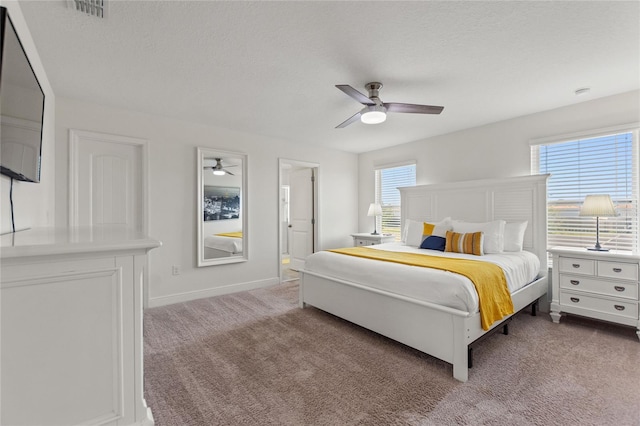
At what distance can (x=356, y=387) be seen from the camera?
1992 millimetres

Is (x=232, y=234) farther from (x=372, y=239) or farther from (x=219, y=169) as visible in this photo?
(x=372, y=239)

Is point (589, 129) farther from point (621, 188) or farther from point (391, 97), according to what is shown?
point (391, 97)

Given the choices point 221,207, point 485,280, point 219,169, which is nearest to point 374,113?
point 485,280

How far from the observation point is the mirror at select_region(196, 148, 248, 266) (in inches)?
160

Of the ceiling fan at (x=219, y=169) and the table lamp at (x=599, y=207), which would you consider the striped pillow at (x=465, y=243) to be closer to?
the table lamp at (x=599, y=207)

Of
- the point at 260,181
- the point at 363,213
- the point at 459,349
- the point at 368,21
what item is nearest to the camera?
the point at 368,21

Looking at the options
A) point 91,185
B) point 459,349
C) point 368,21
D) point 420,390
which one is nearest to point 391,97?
point 368,21

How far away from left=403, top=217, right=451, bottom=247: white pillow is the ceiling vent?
3828 millimetres

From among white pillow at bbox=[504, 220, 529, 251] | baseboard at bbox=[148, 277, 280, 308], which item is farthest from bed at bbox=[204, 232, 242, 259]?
white pillow at bbox=[504, 220, 529, 251]

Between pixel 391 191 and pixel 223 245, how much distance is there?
312 cm

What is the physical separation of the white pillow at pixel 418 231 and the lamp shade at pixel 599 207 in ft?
4.48

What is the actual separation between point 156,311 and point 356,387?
2.66 meters

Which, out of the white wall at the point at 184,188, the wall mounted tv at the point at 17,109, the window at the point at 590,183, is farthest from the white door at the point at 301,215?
the wall mounted tv at the point at 17,109

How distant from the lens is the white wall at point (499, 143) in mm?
3158
